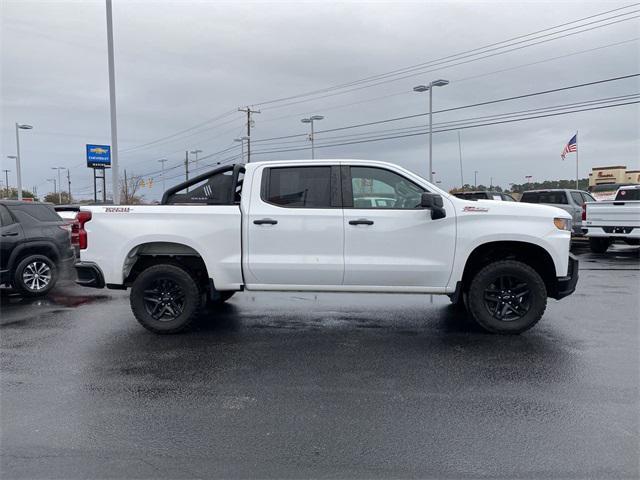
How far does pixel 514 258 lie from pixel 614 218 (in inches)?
371

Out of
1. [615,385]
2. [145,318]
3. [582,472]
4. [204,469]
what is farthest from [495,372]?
[145,318]

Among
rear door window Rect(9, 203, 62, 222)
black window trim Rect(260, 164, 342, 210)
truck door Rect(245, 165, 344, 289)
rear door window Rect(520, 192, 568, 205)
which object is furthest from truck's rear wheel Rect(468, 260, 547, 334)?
rear door window Rect(520, 192, 568, 205)

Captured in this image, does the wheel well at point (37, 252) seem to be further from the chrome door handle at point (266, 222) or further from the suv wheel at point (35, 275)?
the chrome door handle at point (266, 222)

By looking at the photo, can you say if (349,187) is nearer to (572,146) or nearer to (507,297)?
(507,297)

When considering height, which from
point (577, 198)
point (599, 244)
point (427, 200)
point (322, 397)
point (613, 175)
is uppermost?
point (613, 175)

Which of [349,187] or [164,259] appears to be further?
[164,259]

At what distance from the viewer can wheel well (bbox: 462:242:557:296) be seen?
5801 mm

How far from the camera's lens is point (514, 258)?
6.00m

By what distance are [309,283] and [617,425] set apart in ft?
11.0

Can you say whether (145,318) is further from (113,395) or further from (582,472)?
(582,472)

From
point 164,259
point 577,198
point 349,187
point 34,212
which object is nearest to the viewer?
point 349,187

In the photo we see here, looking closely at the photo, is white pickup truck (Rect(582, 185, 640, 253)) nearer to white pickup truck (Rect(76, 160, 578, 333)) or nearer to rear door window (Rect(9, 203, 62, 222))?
white pickup truck (Rect(76, 160, 578, 333))

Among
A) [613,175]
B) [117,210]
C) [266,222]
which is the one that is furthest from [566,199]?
[613,175]

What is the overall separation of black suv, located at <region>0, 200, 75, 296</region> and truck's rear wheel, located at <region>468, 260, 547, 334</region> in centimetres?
724
